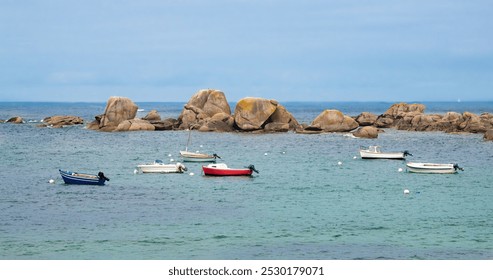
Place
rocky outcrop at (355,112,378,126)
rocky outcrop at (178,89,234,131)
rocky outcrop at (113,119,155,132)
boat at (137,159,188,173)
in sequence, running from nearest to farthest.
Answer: boat at (137,159,188,173) → rocky outcrop at (178,89,234,131) → rocky outcrop at (113,119,155,132) → rocky outcrop at (355,112,378,126)

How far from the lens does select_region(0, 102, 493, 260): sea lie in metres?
32.0

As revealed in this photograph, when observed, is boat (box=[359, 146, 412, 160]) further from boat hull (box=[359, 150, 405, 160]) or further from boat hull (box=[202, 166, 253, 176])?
boat hull (box=[202, 166, 253, 176])

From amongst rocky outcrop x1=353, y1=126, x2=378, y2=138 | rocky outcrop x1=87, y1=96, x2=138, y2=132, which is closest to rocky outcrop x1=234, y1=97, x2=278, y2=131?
rocky outcrop x1=353, y1=126, x2=378, y2=138

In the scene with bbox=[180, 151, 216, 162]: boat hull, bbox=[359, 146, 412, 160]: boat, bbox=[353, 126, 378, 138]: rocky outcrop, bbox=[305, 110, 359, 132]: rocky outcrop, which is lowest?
bbox=[180, 151, 216, 162]: boat hull

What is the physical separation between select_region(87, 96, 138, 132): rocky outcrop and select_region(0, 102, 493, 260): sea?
31.9 metres

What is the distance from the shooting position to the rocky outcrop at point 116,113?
358 feet

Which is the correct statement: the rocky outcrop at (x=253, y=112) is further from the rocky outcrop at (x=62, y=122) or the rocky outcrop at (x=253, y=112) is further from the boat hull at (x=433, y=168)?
the boat hull at (x=433, y=168)

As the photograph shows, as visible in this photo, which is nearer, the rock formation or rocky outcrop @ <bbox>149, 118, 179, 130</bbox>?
the rock formation

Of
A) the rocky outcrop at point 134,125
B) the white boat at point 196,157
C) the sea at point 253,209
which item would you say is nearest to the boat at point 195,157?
the white boat at point 196,157

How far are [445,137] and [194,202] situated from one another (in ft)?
200

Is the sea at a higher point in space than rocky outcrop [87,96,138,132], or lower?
lower

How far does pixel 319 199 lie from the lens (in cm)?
4612

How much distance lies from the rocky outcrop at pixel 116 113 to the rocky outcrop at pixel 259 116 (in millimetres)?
18171
